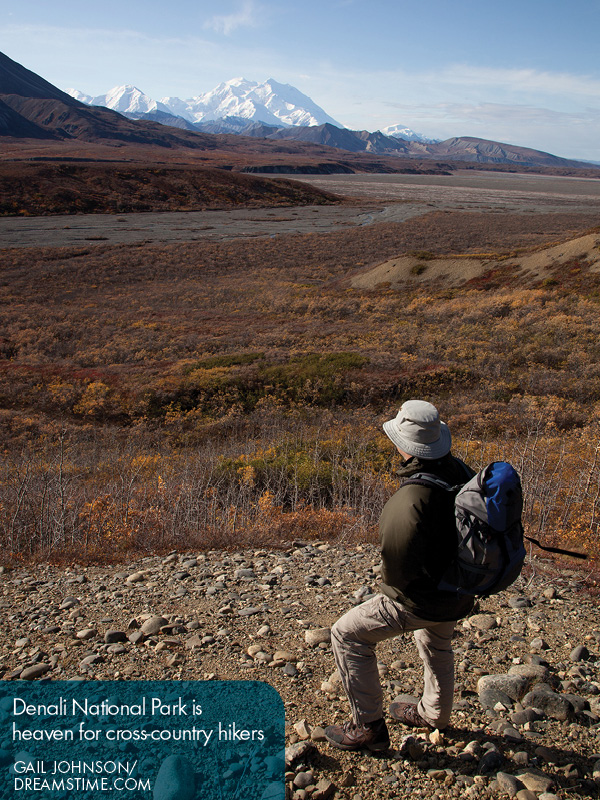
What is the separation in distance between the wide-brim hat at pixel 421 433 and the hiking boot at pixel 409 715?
4.84 ft

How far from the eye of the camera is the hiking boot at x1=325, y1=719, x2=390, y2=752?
8.84 ft

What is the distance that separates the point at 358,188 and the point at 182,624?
4653 inches

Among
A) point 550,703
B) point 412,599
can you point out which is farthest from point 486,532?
point 550,703

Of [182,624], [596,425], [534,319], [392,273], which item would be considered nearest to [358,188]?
[392,273]

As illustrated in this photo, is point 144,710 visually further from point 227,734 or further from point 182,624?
point 182,624

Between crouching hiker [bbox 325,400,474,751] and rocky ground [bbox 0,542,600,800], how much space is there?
139 mm

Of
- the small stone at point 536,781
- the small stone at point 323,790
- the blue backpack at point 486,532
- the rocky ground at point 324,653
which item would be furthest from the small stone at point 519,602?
the small stone at point 323,790

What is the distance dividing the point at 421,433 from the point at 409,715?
1586mm

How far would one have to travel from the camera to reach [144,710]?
3012 millimetres

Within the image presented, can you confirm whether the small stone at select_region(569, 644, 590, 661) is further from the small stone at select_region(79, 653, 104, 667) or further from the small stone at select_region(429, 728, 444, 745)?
the small stone at select_region(79, 653, 104, 667)

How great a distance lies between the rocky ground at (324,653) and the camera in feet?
8.55

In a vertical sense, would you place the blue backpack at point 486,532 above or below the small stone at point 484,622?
above

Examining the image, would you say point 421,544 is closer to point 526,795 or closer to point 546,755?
point 526,795

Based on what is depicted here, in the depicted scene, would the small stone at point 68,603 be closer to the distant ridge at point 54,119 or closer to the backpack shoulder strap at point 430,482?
the backpack shoulder strap at point 430,482
